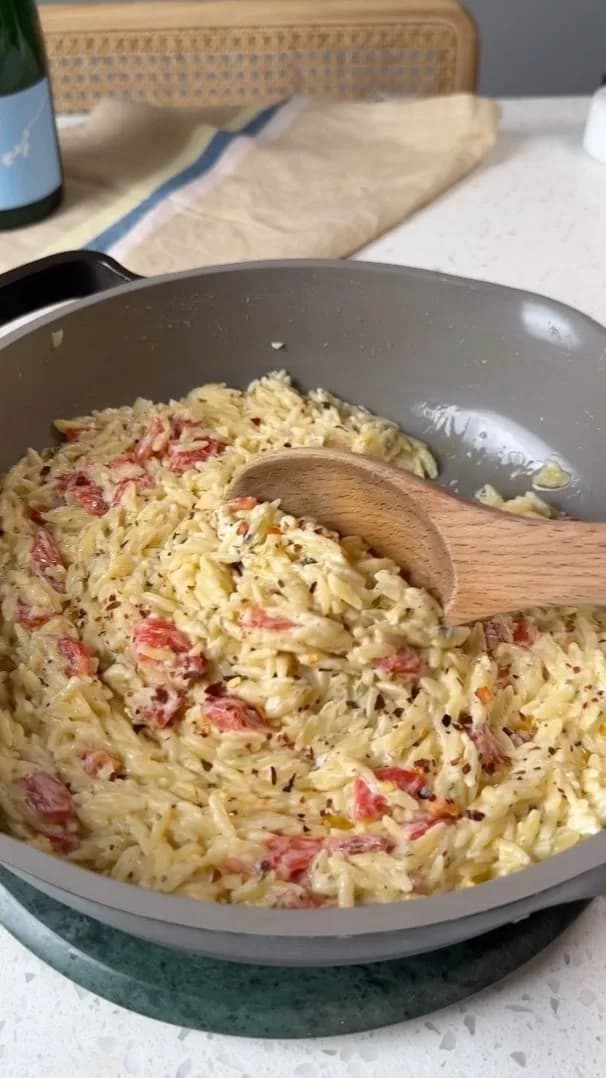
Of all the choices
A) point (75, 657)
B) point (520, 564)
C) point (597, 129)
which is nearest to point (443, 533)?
point (520, 564)

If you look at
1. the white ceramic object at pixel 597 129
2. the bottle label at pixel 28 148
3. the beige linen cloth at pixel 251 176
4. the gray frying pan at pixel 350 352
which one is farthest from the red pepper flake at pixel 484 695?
the white ceramic object at pixel 597 129

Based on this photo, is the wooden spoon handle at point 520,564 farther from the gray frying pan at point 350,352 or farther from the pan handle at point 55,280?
the pan handle at point 55,280

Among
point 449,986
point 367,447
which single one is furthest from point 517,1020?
point 367,447

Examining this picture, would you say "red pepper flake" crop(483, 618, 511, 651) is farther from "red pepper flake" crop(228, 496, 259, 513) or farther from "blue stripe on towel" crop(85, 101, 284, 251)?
"blue stripe on towel" crop(85, 101, 284, 251)

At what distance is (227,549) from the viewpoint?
1249 mm

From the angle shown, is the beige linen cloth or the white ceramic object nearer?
the beige linen cloth

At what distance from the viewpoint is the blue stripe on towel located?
2.00m

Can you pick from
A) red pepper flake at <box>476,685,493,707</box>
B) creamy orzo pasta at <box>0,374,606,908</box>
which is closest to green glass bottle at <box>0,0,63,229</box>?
creamy orzo pasta at <box>0,374,606,908</box>

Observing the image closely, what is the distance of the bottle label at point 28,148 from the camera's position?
6.11ft

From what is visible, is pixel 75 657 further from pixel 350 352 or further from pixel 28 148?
pixel 28 148

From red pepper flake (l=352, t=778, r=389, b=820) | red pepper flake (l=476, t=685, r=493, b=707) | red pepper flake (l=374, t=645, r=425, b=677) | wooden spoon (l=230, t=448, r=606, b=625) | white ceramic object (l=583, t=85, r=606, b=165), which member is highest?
white ceramic object (l=583, t=85, r=606, b=165)

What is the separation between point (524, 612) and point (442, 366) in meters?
0.45

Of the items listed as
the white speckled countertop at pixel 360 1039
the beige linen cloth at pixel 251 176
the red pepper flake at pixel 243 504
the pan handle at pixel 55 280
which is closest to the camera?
the white speckled countertop at pixel 360 1039

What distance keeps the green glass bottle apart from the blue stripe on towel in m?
0.15
